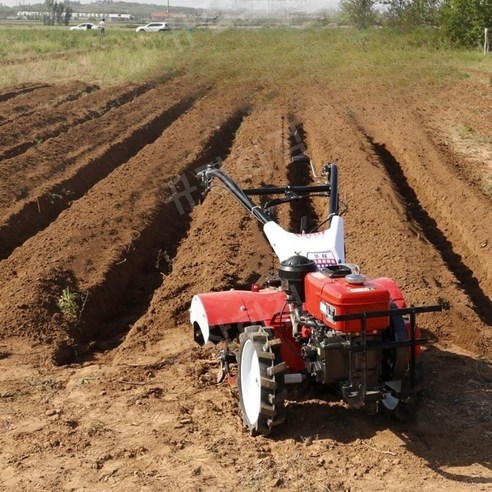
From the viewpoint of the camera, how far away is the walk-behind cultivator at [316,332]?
4.94m

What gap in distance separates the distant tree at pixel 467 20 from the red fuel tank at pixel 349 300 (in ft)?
96.7

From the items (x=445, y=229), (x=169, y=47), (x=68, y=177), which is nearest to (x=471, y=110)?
(x=445, y=229)

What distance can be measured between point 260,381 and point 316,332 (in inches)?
18.4

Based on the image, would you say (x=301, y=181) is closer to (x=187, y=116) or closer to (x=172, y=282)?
(x=172, y=282)

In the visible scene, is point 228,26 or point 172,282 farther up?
point 228,26

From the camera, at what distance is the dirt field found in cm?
500

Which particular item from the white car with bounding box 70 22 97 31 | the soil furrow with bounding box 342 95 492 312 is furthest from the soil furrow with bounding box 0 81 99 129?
the white car with bounding box 70 22 97 31

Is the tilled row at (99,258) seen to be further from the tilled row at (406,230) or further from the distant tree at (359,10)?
the distant tree at (359,10)

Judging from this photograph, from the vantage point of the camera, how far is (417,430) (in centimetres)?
535

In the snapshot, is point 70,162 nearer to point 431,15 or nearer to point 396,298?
point 396,298

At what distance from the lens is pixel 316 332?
517 centimetres

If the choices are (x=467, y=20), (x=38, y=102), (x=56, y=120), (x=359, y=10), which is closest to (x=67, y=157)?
(x=56, y=120)

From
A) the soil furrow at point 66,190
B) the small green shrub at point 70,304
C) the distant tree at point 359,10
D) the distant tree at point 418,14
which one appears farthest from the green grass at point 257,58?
the small green shrub at point 70,304

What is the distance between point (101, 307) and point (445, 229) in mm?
4690
